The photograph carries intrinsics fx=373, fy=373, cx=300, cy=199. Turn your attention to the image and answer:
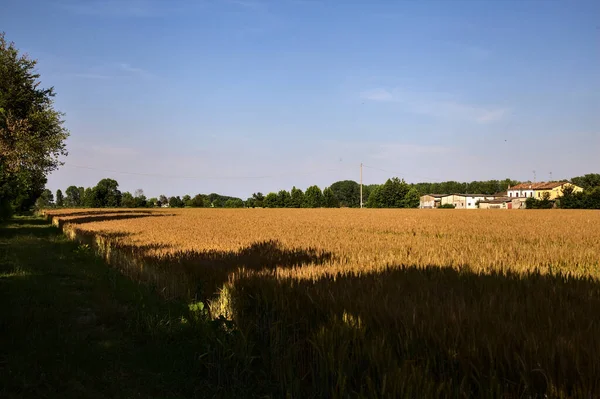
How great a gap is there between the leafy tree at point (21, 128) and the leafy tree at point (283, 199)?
9304 cm

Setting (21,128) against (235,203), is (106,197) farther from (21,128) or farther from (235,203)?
(21,128)

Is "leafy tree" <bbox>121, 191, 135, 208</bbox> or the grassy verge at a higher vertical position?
"leafy tree" <bbox>121, 191, 135, 208</bbox>

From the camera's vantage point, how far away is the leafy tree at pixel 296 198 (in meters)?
125

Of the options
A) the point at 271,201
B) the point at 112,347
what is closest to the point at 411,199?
the point at 271,201

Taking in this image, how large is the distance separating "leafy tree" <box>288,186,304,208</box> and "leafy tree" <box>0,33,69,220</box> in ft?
307

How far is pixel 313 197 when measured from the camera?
124 metres

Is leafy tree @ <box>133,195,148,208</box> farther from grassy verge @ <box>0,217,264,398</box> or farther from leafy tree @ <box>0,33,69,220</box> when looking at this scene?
Result: grassy verge @ <box>0,217,264,398</box>

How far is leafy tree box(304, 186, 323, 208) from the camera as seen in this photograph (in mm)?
121188

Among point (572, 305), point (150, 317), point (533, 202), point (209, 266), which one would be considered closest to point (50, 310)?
point (150, 317)

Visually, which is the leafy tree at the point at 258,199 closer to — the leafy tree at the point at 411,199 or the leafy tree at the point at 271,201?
the leafy tree at the point at 271,201

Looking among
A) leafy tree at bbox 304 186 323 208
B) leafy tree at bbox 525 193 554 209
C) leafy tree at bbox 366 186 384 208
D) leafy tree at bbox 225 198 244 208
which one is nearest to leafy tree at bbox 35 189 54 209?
leafy tree at bbox 225 198 244 208

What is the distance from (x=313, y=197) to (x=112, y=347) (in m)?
119

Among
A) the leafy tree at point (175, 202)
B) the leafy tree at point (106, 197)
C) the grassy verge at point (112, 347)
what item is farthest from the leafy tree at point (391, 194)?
the grassy verge at point (112, 347)

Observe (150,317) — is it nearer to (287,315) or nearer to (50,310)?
(50,310)
